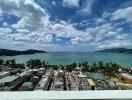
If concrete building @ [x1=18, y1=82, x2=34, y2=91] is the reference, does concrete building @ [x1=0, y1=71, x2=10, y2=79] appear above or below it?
above

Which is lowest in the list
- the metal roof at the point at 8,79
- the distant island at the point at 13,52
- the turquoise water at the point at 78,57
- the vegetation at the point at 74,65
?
the metal roof at the point at 8,79

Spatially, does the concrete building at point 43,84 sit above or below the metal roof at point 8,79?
below

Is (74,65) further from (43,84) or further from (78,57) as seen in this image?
(43,84)

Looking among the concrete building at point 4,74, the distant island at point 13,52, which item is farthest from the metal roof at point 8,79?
the distant island at point 13,52

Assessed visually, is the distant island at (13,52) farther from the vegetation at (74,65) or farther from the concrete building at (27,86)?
the concrete building at (27,86)

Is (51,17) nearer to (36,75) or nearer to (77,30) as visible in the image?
(77,30)

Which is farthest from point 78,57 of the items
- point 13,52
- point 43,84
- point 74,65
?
point 13,52

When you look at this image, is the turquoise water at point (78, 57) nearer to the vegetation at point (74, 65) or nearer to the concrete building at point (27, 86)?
the vegetation at point (74, 65)

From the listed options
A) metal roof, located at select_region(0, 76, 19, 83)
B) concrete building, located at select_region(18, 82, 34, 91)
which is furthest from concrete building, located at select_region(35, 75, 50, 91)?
metal roof, located at select_region(0, 76, 19, 83)

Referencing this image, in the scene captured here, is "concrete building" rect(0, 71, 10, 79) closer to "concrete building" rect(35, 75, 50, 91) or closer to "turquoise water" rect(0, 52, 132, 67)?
"turquoise water" rect(0, 52, 132, 67)

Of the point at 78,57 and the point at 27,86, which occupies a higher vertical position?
the point at 78,57
